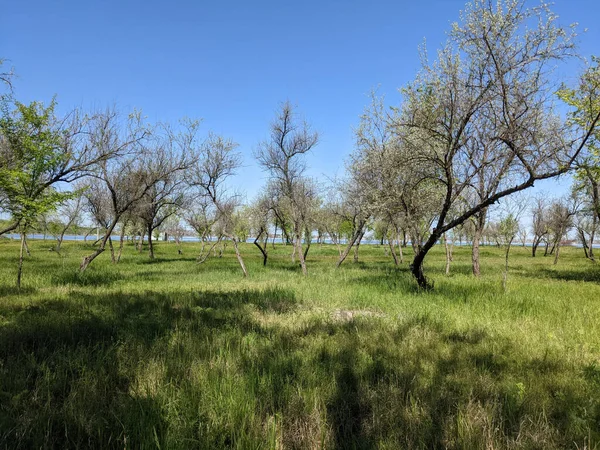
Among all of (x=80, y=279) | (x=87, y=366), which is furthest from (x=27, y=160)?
(x=87, y=366)

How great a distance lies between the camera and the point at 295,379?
3.94 metres

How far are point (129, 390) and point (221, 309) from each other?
4.73 m

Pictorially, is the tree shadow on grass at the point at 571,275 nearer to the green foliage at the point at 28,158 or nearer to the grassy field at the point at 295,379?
the grassy field at the point at 295,379

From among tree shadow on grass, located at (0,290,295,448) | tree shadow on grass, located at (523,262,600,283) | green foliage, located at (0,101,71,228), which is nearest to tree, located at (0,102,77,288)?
green foliage, located at (0,101,71,228)

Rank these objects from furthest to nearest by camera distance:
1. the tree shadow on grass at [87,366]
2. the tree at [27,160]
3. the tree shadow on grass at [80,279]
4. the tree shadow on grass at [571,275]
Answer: the tree shadow on grass at [571,275] → the tree shadow on grass at [80,279] → the tree at [27,160] → the tree shadow on grass at [87,366]

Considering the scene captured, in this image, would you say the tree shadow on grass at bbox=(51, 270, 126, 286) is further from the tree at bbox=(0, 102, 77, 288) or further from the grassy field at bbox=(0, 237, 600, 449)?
the grassy field at bbox=(0, 237, 600, 449)

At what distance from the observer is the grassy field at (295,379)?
111 inches

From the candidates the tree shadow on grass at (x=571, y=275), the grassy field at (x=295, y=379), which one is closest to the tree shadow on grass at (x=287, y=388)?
the grassy field at (x=295, y=379)

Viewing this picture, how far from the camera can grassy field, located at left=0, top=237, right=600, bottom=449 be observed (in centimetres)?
283

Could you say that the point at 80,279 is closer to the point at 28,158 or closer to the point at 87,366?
the point at 28,158

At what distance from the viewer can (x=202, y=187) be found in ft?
62.7

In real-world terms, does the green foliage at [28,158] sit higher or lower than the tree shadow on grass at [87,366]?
higher

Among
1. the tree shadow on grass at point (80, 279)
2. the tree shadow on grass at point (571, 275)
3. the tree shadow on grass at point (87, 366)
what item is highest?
the tree shadow on grass at point (87, 366)

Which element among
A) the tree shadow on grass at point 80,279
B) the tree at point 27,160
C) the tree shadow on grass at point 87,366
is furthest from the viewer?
the tree shadow on grass at point 80,279
